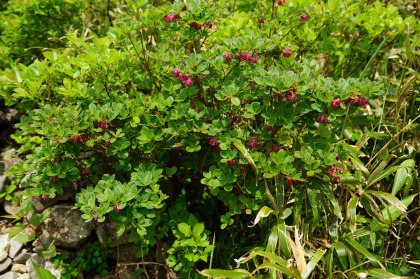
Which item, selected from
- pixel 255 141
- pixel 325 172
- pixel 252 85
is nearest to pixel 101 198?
pixel 255 141

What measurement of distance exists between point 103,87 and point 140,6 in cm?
50

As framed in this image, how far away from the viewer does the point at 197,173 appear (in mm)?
Answer: 2404

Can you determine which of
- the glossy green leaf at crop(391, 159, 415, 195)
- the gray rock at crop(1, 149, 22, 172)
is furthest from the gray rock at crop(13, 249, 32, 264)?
the glossy green leaf at crop(391, 159, 415, 195)

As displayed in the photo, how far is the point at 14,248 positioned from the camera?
2.47 meters

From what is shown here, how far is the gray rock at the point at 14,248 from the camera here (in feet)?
8.01

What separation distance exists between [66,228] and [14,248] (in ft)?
1.45

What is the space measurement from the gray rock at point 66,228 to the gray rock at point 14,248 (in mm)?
229

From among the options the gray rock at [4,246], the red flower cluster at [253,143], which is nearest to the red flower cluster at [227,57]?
the red flower cluster at [253,143]

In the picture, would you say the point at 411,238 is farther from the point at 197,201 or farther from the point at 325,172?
the point at 197,201

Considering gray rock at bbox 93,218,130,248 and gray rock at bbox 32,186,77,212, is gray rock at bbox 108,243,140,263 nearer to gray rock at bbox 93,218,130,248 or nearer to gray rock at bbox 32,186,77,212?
gray rock at bbox 93,218,130,248

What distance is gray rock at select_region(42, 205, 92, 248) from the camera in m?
2.36

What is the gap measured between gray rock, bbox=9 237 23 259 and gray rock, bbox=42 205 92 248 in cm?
23

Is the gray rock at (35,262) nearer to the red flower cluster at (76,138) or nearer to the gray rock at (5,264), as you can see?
the gray rock at (5,264)

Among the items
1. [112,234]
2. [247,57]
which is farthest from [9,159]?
[247,57]
